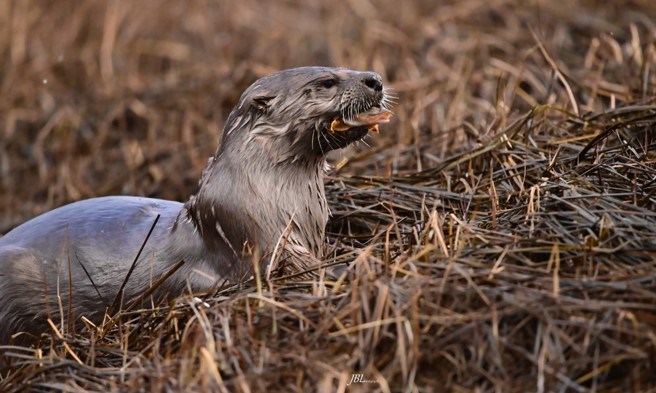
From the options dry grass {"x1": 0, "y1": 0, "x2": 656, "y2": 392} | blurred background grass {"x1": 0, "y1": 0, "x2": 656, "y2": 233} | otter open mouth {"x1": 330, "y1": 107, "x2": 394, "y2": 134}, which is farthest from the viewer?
blurred background grass {"x1": 0, "y1": 0, "x2": 656, "y2": 233}

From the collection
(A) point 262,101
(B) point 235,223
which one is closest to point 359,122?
(A) point 262,101

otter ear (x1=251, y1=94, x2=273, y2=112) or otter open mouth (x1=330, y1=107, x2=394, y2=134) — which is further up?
otter ear (x1=251, y1=94, x2=273, y2=112)

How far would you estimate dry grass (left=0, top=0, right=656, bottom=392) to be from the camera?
258 cm

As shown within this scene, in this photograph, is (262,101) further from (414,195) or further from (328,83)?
(414,195)

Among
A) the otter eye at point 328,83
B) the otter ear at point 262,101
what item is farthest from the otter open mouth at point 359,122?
the otter ear at point 262,101

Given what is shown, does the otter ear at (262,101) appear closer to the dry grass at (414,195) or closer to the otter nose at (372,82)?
the otter nose at (372,82)

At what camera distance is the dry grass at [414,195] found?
2.58m

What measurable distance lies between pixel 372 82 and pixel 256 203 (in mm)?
537

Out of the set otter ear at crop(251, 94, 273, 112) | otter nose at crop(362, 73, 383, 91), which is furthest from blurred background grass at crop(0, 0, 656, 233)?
otter ear at crop(251, 94, 273, 112)

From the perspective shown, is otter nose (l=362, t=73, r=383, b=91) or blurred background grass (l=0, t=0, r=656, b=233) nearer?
otter nose (l=362, t=73, r=383, b=91)

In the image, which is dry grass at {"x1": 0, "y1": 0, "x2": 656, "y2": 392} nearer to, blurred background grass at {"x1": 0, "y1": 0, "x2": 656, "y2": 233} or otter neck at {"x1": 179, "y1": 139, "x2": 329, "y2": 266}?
blurred background grass at {"x1": 0, "y1": 0, "x2": 656, "y2": 233}

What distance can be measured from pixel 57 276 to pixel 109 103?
3.52 metres

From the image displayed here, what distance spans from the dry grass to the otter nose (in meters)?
0.46

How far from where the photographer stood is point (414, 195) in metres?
3.87
